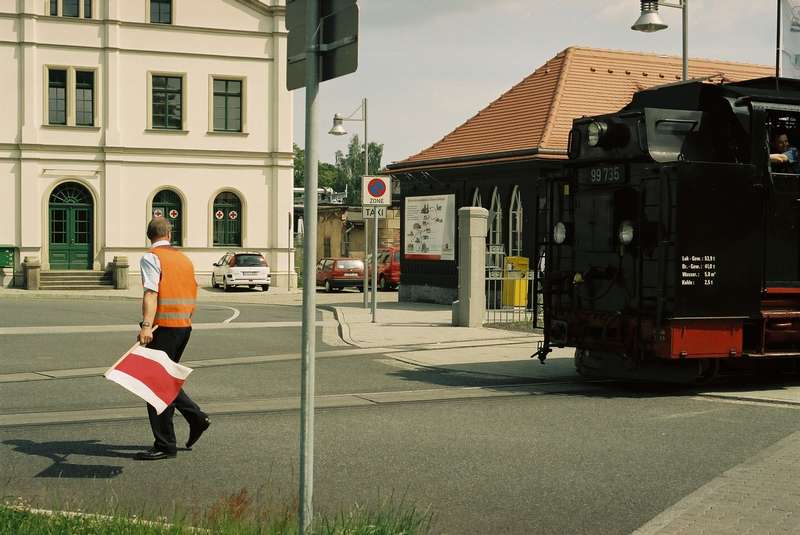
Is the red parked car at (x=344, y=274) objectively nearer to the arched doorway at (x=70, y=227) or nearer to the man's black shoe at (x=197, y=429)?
the arched doorway at (x=70, y=227)

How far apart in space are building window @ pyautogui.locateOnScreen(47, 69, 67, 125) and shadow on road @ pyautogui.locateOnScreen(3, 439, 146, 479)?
1358 inches

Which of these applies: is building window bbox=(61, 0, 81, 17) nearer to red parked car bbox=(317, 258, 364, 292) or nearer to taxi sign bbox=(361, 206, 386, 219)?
red parked car bbox=(317, 258, 364, 292)

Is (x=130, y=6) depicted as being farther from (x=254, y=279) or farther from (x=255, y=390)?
(x=255, y=390)

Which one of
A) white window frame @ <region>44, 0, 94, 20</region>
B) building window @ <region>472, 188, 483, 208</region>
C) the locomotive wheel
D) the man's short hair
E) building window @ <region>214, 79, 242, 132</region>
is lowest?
→ the locomotive wheel

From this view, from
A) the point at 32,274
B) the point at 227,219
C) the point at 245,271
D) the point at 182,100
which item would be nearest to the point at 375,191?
the point at 245,271

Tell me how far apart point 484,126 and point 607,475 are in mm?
21529

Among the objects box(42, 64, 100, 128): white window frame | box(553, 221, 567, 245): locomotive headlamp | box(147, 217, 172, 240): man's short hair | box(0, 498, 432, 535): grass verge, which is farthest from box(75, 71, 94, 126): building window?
box(0, 498, 432, 535): grass verge

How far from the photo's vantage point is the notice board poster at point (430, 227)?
27.6m

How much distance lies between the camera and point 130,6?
136 feet

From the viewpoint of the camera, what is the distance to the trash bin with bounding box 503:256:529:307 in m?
23.2

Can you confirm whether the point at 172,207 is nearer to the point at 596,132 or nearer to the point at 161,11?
the point at 161,11

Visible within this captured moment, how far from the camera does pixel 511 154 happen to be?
2511cm

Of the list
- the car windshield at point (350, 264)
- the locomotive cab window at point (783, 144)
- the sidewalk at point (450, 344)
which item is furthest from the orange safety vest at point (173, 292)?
the car windshield at point (350, 264)

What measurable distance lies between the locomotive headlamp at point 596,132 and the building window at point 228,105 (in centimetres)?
3183
